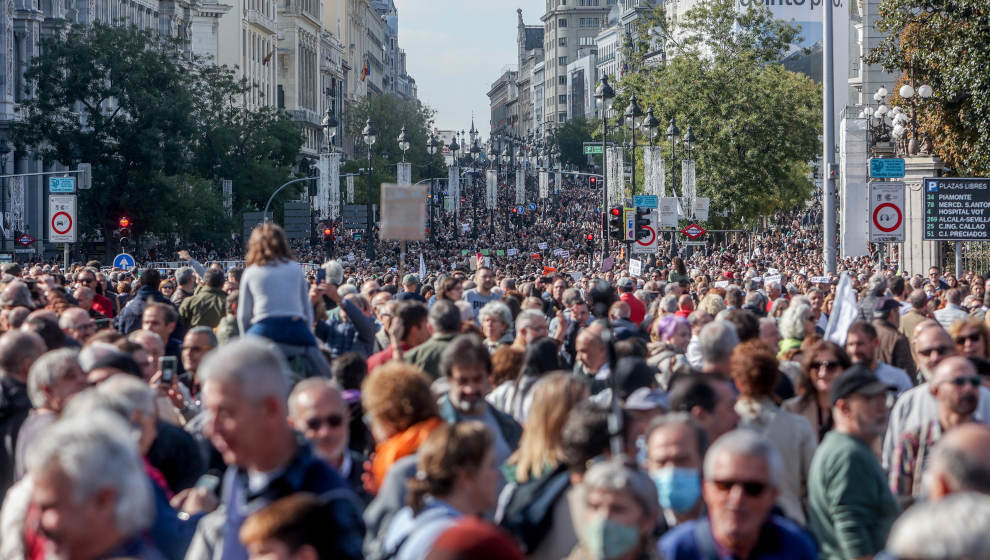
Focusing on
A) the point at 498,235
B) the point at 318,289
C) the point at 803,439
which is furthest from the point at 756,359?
the point at 498,235

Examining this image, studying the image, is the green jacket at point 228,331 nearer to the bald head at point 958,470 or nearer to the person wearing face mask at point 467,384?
the person wearing face mask at point 467,384

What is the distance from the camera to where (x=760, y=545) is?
538 cm

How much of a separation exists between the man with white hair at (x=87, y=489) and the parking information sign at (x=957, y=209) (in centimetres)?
2529

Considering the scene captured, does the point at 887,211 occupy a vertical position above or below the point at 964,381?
above

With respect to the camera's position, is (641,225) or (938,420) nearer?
(938,420)

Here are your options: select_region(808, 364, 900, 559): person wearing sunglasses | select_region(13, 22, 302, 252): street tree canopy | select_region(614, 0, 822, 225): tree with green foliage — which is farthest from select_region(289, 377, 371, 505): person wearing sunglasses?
select_region(13, 22, 302, 252): street tree canopy

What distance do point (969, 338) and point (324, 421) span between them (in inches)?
214

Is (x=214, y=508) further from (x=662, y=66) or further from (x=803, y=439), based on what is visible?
(x=662, y=66)

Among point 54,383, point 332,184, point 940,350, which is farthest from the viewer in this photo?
point 332,184

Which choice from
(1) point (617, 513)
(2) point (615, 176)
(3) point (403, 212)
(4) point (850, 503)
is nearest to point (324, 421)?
(1) point (617, 513)

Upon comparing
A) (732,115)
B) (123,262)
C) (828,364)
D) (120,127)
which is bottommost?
(828,364)

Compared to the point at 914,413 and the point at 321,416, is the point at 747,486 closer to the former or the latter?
the point at 321,416

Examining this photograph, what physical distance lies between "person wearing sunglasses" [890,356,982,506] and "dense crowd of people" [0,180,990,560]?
0.01 m

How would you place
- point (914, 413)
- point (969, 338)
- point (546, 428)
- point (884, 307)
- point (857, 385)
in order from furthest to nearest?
1. point (884, 307)
2. point (969, 338)
3. point (914, 413)
4. point (857, 385)
5. point (546, 428)
